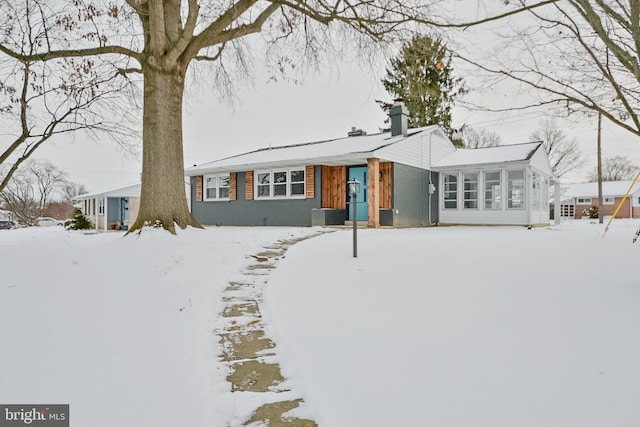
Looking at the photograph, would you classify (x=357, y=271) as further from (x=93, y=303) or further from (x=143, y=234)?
(x=143, y=234)

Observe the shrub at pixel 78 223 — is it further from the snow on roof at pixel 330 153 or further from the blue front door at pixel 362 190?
the blue front door at pixel 362 190

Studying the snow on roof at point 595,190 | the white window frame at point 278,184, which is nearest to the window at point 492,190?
the white window frame at point 278,184

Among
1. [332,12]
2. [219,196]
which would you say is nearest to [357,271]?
[332,12]

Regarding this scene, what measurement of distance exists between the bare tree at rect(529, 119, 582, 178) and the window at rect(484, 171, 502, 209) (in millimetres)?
21981

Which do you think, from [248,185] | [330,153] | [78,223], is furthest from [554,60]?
[78,223]

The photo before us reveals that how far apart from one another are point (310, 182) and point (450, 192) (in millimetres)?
6244

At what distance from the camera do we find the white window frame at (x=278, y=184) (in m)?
14.4

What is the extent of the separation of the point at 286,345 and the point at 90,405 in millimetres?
1148

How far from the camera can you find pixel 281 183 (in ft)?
49.1

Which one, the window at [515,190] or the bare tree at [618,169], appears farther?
the bare tree at [618,169]

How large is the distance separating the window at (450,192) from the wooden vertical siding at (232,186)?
29.9 ft

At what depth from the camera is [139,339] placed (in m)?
2.58

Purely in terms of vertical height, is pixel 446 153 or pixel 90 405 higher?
pixel 446 153

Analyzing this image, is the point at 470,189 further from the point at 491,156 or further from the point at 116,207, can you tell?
the point at 116,207
